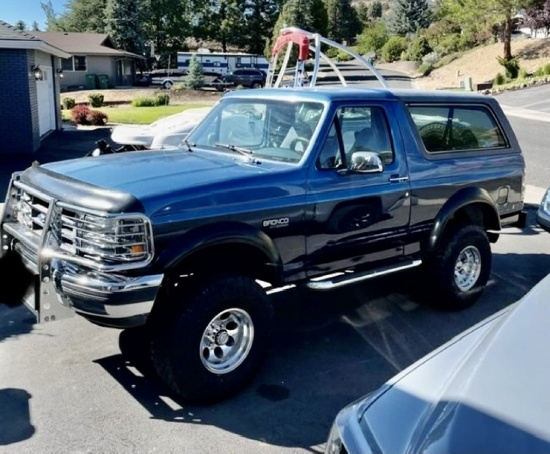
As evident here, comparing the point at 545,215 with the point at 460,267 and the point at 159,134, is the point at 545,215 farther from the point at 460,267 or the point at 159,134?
the point at 159,134

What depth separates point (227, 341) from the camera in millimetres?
4234

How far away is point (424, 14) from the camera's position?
8106 centimetres

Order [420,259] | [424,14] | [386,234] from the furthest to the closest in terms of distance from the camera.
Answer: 1. [424,14]
2. [420,259]
3. [386,234]

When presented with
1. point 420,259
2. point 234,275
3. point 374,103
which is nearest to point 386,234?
point 420,259

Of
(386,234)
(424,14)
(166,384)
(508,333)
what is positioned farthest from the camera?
(424,14)

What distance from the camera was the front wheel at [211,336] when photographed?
12.8 feet

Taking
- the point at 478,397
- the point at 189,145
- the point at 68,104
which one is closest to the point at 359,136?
the point at 189,145

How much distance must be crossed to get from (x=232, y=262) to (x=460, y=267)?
8.50ft

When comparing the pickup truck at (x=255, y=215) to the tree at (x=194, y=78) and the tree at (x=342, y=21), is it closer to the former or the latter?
the tree at (x=194, y=78)

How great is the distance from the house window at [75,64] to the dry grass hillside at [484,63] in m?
26.1

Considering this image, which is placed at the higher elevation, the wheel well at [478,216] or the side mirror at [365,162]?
the side mirror at [365,162]

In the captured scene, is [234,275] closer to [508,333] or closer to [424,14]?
[508,333]

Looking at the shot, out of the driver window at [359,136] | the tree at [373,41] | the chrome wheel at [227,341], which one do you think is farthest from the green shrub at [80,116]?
the tree at [373,41]

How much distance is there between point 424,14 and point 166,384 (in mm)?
84899
